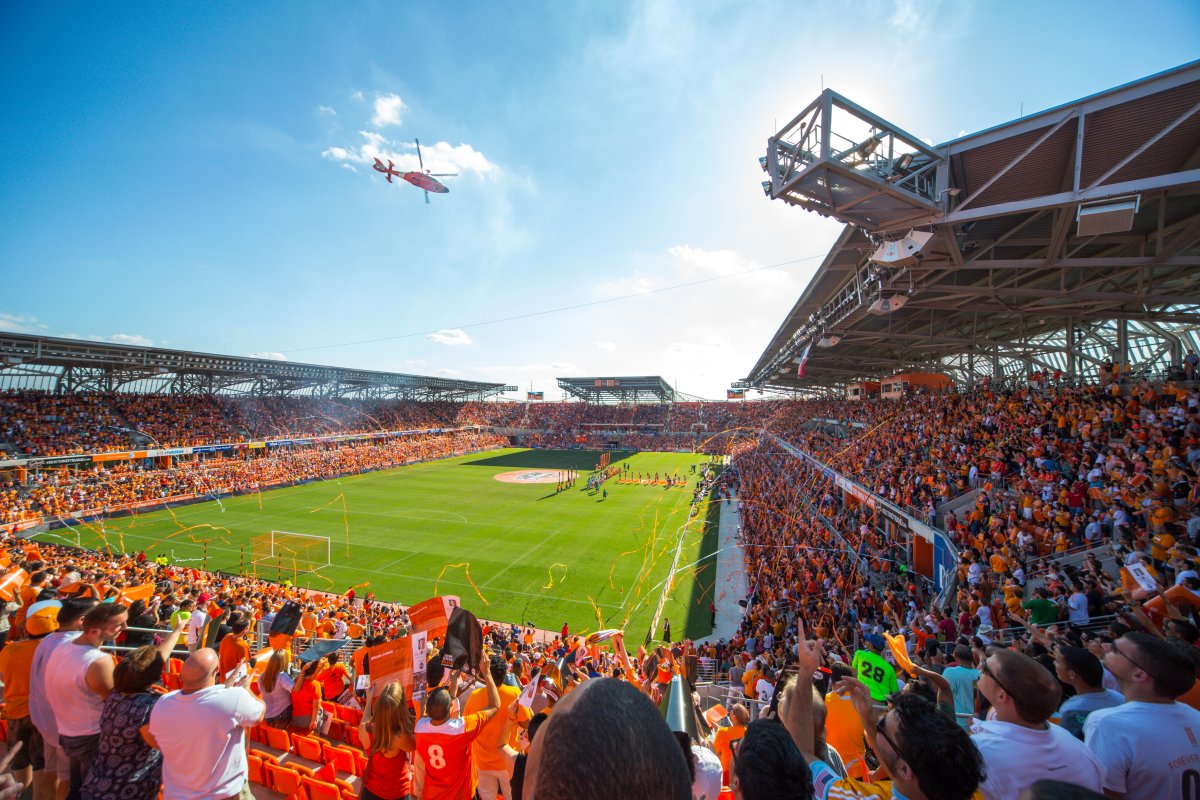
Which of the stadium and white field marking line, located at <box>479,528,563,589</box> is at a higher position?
the stadium

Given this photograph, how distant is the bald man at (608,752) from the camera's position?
3.19 feet

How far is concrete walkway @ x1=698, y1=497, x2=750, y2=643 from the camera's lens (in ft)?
50.8

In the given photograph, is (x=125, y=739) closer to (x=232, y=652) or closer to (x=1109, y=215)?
(x=232, y=652)

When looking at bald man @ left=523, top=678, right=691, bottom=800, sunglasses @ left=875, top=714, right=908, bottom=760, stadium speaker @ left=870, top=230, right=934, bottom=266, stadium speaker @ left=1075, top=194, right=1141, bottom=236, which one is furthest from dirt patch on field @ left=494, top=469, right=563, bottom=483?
bald man @ left=523, top=678, right=691, bottom=800

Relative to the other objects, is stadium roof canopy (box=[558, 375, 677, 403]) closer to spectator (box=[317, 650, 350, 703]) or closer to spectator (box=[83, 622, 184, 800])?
spectator (box=[317, 650, 350, 703])

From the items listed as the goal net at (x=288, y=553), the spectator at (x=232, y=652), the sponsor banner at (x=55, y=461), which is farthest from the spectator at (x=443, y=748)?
the sponsor banner at (x=55, y=461)

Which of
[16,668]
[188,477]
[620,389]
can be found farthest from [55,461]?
[620,389]

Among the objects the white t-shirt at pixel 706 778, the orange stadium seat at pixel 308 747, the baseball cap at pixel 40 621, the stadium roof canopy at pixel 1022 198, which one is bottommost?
the orange stadium seat at pixel 308 747

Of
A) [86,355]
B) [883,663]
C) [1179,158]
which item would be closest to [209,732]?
[883,663]

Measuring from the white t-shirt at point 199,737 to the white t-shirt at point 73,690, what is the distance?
36.0 inches

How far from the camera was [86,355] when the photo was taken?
113 feet

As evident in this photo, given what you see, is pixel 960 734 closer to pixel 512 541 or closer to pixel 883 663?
pixel 883 663

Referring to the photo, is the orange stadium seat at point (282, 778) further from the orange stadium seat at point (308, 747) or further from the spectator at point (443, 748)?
the spectator at point (443, 748)

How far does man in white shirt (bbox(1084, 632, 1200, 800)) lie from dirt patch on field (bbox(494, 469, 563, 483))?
1579 inches
